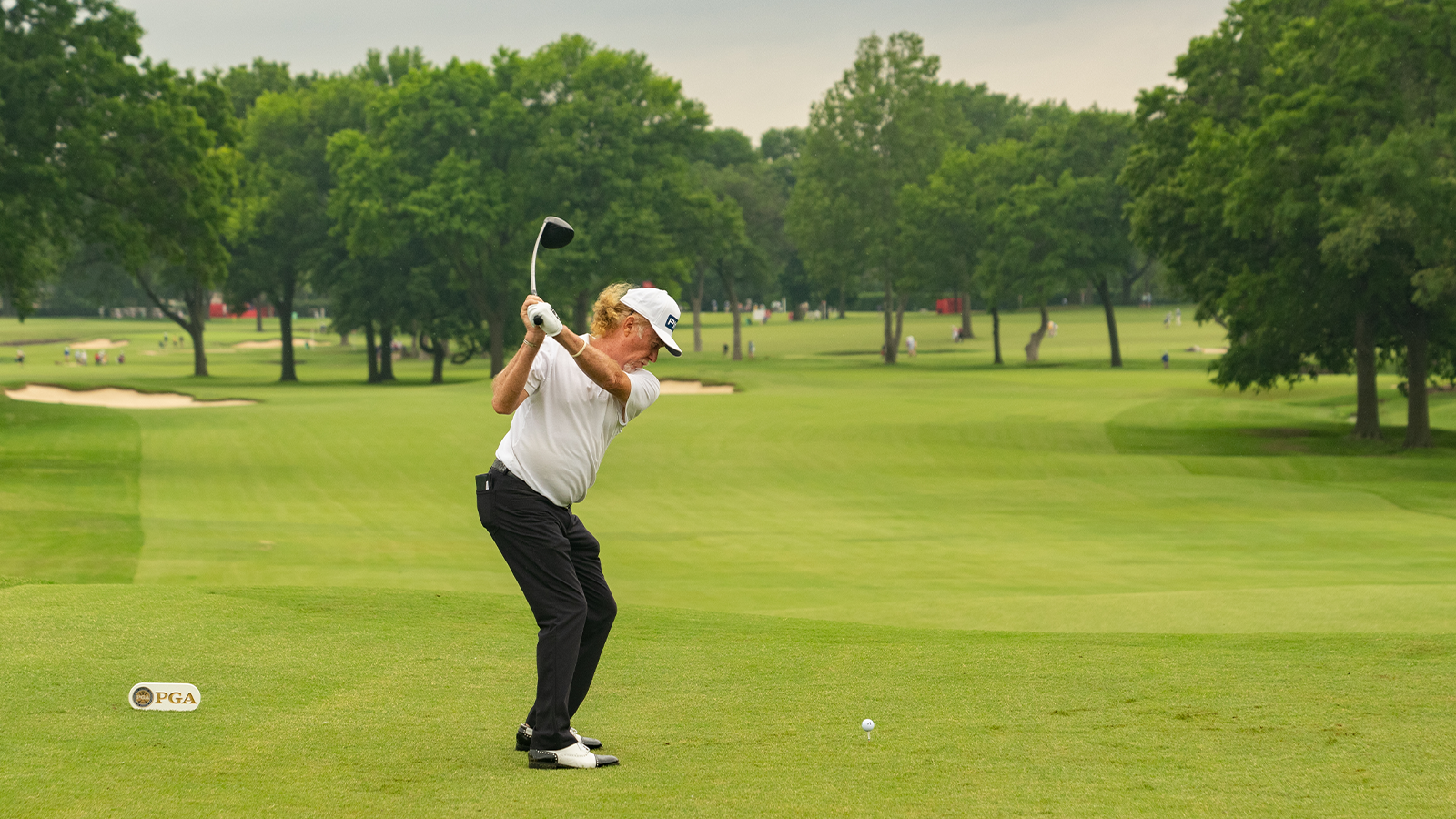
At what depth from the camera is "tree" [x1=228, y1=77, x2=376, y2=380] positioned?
222 feet

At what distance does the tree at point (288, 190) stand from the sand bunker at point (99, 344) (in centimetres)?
4815

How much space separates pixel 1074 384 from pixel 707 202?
23.3 meters

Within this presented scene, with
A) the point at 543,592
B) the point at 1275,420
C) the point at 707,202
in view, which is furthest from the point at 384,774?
the point at 707,202

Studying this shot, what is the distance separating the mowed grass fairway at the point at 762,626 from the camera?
19.3 feet

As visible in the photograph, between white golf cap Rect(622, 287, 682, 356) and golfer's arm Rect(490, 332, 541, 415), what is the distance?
23.5 inches

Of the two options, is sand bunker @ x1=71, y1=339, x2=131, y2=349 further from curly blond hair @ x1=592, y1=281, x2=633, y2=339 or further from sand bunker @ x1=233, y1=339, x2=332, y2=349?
curly blond hair @ x1=592, y1=281, x2=633, y2=339

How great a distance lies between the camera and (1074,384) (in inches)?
2360

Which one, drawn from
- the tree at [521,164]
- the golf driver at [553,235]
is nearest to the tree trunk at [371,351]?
the tree at [521,164]

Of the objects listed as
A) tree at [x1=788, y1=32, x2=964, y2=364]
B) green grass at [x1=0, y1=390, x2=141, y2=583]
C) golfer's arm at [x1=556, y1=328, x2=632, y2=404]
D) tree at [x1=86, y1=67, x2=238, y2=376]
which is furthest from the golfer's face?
tree at [x1=788, y1=32, x2=964, y2=364]

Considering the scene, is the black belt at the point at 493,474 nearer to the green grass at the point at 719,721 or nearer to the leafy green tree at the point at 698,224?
the green grass at the point at 719,721

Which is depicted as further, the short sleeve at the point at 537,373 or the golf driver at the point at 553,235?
the golf driver at the point at 553,235

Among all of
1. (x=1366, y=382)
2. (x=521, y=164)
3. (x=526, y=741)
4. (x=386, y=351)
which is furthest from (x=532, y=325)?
(x=386, y=351)

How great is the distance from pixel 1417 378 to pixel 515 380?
34.0 m

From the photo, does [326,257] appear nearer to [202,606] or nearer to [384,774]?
[202,606]
